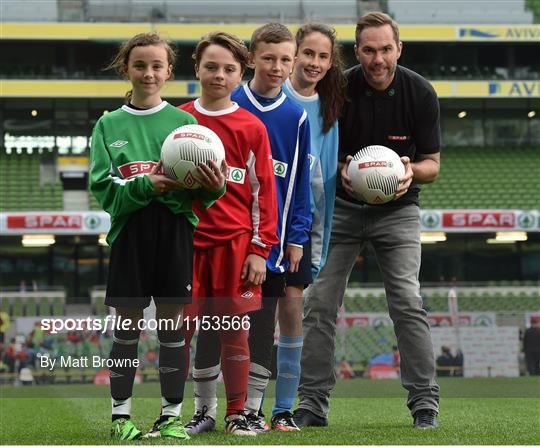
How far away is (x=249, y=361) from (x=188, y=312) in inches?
16.0

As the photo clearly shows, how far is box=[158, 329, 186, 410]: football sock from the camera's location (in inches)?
169

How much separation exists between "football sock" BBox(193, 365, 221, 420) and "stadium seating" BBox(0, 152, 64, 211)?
86.3ft

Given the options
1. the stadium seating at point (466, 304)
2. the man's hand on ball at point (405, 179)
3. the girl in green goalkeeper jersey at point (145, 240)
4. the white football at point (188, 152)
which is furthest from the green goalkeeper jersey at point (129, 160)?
the stadium seating at point (466, 304)

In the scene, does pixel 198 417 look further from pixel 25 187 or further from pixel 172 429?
pixel 25 187

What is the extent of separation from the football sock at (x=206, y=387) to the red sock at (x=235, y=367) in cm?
22

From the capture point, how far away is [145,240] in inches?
168

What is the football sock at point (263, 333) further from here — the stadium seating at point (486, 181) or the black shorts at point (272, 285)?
the stadium seating at point (486, 181)

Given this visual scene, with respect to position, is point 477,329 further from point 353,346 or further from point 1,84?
point 1,84

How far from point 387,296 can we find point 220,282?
1.20 m

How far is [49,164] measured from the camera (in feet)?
106

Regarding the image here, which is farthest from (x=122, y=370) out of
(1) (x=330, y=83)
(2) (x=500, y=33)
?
(2) (x=500, y=33)

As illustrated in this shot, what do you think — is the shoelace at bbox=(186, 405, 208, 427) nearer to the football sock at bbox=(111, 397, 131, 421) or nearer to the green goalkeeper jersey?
the football sock at bbox=(111, 397, 131, 421)

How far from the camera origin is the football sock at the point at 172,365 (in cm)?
430

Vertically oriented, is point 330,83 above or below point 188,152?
above
